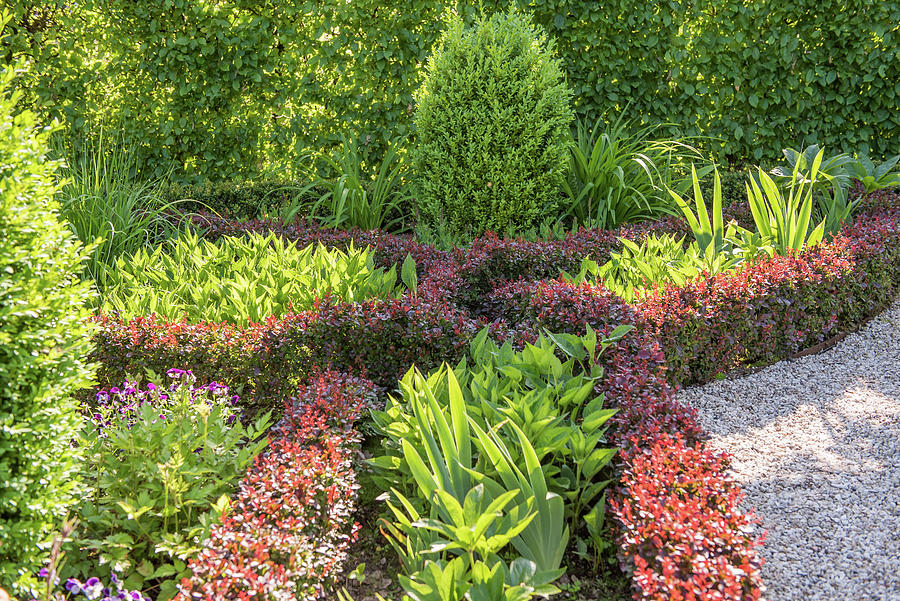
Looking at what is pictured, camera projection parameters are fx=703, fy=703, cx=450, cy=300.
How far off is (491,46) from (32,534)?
4263 millimetres

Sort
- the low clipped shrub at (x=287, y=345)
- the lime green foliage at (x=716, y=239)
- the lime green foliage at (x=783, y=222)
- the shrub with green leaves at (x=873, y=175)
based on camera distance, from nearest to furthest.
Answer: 1. the low clipped shrub at (x=287, y=345)
2. the lime green foliage at (x=716, y=239)
3. the lime green foliage at (x=783, y=222)
4. the shrub with green leaves at (x=873, y=175)

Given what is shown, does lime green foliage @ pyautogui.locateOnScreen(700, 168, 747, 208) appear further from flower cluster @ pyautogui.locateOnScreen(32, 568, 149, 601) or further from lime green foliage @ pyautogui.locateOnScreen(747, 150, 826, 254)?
flower cluster @ pyautogui.locateOnScreen(32, 568, 149, 601)

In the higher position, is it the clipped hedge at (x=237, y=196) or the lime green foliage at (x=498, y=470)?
the lime green foliage at (x=498, y=470)

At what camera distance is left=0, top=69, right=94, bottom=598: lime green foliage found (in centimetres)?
179

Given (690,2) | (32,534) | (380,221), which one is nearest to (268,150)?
(380,221)

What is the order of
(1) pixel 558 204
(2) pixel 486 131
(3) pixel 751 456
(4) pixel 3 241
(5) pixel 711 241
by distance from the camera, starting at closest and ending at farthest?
(4) pixel 3 241 → (3) pixel 751 456 → (5) pixel 711 241 → (2) pixel 486 131 → (1) pixel 558 204

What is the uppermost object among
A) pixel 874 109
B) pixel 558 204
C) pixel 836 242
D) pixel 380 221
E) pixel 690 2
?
pixel 690 2

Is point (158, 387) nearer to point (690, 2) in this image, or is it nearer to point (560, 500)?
point (560, 500)

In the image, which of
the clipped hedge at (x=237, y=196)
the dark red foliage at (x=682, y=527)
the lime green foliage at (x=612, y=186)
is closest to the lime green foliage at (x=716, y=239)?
the lime green foliage at (x=612, y=186)

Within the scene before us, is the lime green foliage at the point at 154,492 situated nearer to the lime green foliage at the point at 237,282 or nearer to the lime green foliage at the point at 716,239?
the lime green foliage at the point at 237,282

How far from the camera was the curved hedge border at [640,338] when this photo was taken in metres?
1.98

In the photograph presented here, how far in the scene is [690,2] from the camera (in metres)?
6.51

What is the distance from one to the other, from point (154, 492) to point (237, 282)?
160 centimetres

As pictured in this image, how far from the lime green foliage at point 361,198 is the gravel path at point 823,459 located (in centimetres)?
298
